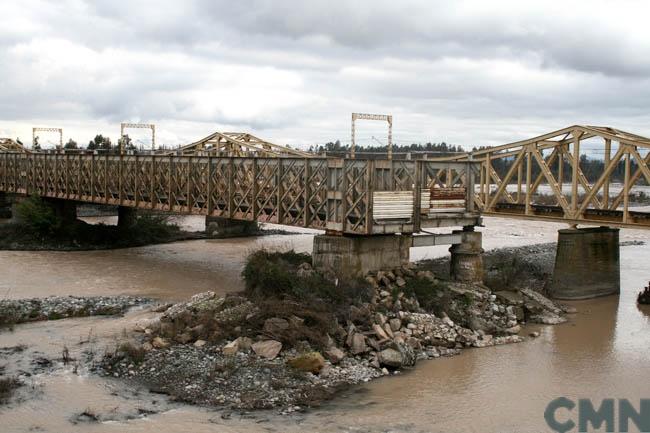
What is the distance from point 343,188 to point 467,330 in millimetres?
6363

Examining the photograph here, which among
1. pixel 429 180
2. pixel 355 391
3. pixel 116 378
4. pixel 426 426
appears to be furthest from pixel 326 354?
pixel 429 180

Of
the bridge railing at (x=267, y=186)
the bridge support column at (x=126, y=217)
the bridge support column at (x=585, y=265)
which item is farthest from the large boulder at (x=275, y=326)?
the bridge support column at (x=126, y=217)

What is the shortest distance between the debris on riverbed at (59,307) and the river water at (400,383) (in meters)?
0.80

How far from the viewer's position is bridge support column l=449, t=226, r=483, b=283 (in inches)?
1057

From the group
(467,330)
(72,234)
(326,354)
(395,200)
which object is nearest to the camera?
(326,354)

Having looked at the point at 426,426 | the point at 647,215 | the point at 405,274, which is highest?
the point at 647,215

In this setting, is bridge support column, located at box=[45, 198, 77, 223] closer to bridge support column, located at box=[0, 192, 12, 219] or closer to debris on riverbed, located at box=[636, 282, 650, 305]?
bridge support column, located at box=[0, 192, 12, 219]

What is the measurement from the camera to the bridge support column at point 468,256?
26844 millimetres

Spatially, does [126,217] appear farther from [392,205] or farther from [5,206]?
[392,205]

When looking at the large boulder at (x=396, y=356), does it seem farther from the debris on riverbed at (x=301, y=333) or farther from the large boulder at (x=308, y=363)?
the large boulder at (x=308, y=363)

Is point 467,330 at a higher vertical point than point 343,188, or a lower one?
lower

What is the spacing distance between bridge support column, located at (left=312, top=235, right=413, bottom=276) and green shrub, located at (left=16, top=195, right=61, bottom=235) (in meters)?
24.8

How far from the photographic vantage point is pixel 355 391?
17312 millimetres

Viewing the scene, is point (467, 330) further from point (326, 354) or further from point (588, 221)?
point (588, 221)
